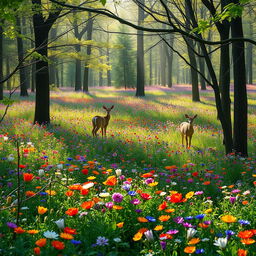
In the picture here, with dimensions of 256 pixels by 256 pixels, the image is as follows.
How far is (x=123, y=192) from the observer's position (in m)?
3.34

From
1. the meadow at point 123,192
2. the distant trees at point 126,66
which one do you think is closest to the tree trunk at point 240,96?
the meadow at point 123,192

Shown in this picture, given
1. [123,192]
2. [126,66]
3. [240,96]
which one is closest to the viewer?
[123,192]

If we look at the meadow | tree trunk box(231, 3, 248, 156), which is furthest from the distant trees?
tree trunk box(231, 3, 248, 156)

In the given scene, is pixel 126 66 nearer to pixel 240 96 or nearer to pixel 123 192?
pixel 240 96

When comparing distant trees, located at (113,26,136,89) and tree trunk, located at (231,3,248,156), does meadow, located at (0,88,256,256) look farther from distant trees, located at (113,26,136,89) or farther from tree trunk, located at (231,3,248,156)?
distant trees, located at (113,26,136,89)

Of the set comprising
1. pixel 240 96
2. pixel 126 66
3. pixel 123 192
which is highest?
pixel 126 66

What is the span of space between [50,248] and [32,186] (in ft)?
6.88

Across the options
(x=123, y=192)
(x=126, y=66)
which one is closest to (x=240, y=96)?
(x=123, y=192)

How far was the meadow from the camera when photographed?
2289mm

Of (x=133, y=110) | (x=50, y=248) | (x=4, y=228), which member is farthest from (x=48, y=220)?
(x=133, y=110)

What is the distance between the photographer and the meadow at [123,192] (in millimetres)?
2289

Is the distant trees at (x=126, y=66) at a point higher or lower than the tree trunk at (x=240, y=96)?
higher

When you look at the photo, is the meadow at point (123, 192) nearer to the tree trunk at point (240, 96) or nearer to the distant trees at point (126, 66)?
the tree trunk at point (240, 96)

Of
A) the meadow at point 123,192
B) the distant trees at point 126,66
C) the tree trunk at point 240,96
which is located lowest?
the meadow at point 123,192
